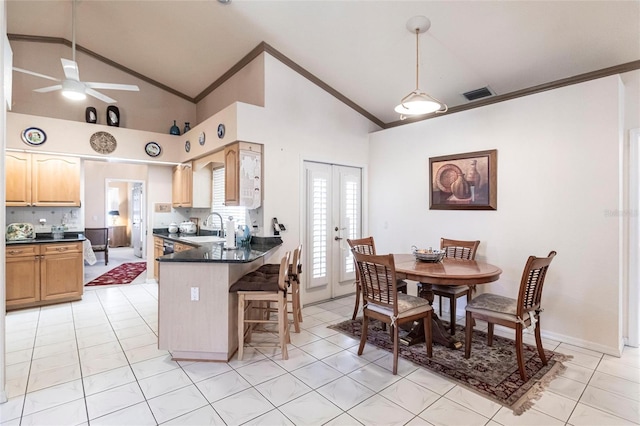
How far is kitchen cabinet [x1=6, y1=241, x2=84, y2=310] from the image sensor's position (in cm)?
425

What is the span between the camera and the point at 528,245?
3.53m

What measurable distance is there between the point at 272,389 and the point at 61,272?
13.3ft

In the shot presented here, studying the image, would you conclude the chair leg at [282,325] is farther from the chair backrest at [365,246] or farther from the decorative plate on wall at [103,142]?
the decorative plate on wall at [103,142]

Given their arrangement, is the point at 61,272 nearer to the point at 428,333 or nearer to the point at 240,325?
the point at 240,325

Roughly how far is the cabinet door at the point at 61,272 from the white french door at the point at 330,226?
3416 millimetres

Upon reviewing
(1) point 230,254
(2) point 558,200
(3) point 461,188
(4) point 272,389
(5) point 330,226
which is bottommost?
(4) point 272,389

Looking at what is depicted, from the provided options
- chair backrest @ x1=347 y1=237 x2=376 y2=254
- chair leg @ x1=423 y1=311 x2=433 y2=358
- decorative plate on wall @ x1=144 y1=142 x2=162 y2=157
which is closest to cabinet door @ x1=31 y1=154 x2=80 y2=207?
decorative plate on wall @ x1=144 y1=142 x2=162 y2=157

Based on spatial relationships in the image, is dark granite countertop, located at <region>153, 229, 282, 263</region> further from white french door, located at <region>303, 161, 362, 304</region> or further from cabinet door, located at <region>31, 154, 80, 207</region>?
cabinet door, located at <region>31, 154, 80, 207</region>

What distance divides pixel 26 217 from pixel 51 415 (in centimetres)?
417

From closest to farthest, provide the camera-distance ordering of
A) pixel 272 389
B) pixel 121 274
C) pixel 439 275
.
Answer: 1. pixel 272 389
2. pixel 439 275
3. pixel 121 274

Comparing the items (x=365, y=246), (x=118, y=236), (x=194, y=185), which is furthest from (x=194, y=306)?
(x=118, y=236)

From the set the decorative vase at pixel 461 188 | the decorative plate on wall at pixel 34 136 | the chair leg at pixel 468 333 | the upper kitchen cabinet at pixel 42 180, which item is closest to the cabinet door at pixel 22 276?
the upper kitchen cabinet at pixel 42 180

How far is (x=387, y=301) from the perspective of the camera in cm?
274

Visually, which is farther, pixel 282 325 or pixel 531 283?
pixel 282 325
